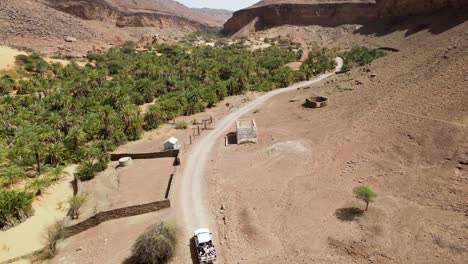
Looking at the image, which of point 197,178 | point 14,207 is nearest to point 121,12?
point 197,178

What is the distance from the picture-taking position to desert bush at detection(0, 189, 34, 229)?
25609mm

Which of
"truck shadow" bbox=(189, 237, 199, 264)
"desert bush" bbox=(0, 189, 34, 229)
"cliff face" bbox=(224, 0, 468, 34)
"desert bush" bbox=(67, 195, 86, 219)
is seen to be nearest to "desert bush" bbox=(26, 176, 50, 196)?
"desert bush" bbox=(0, 189, 34, 229)

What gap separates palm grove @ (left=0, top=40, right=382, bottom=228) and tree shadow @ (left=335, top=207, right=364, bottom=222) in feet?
74.7

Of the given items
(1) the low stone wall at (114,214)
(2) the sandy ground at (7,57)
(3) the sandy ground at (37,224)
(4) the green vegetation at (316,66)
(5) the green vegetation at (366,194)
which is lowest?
(3) the sandy ground at (37,224)

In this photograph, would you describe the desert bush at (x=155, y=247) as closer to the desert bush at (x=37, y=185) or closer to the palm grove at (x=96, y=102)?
the palm grove at (x=96, y=102)

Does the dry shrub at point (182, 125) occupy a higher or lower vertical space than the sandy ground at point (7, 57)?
lower

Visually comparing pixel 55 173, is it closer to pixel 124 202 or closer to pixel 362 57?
pixel 124 202

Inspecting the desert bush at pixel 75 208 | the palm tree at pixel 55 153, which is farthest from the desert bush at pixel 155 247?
the palm tree at pixel 55 153

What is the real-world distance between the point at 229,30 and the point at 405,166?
139 m

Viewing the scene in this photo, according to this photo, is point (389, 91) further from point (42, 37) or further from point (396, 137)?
point (42, 37)

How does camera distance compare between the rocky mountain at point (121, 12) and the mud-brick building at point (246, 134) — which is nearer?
the mud-brick building at point (246, 134)

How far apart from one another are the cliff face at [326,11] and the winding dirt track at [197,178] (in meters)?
64.0

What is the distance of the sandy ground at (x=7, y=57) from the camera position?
68.9 meters

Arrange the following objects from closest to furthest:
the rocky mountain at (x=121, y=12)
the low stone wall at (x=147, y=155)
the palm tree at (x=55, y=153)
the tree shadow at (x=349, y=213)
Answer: the tree shadow at (x=349, y=213) → the palm tree at (x=55, y=153) → the low stone wall at (x=147, y=155) → the rocky mountain at (x=121, y=12)
